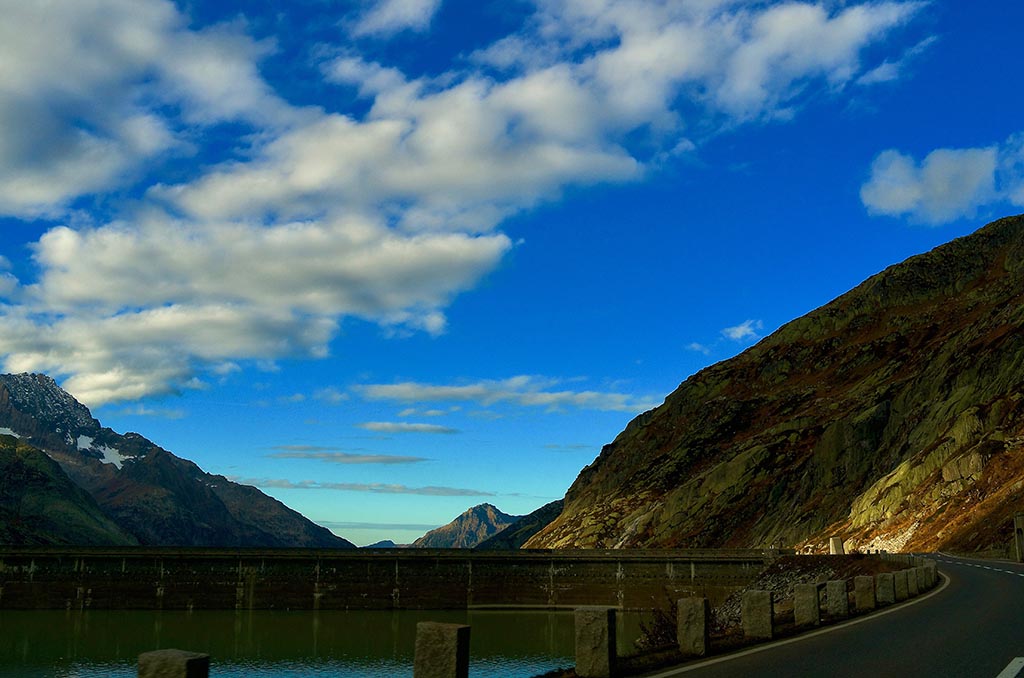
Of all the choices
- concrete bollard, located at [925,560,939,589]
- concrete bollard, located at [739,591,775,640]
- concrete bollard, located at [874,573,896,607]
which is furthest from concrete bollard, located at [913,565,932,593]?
concrete bollard, located at [739,591,775,640]

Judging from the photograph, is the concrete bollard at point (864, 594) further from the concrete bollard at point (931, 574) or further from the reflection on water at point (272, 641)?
the reflection on water at point (272, 641)

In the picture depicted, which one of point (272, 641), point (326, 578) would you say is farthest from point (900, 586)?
point (326, 578)

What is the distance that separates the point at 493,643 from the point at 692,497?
77.3m

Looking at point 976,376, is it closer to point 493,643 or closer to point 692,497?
point 692,497

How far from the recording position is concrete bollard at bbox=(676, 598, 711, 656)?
1425 centimetres

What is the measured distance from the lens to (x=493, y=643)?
63.2 m

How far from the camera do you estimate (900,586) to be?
25375 millimetres

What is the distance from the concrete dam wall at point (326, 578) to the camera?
95625 millimetres

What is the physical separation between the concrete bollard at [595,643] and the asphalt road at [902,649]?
89 cm

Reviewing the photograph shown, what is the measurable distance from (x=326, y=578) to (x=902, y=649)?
88854mm

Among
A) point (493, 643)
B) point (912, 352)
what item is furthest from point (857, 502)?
point (493, 643)

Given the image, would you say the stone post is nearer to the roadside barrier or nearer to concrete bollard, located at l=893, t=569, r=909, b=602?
the roadside barrier

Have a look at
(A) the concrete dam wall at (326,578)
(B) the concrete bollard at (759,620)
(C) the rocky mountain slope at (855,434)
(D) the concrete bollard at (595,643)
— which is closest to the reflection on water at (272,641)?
(A) the concrete dam wall at (326,578)

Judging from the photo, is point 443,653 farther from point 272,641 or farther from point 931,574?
point 272,641
